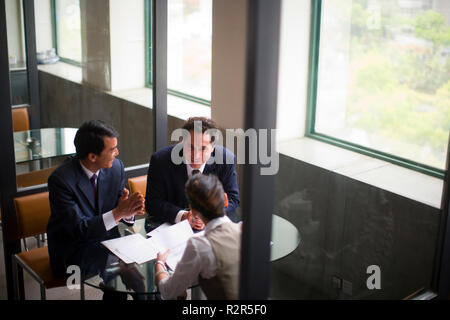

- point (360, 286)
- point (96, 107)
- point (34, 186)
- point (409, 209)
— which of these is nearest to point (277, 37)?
point (409, 209)

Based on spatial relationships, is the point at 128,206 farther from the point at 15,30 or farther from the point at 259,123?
the point at 15,30

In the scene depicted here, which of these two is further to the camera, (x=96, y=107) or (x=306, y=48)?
(x=96, y=107)

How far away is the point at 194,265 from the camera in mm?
2053

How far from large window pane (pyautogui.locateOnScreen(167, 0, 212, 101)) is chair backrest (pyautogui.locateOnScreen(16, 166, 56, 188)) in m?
1.15

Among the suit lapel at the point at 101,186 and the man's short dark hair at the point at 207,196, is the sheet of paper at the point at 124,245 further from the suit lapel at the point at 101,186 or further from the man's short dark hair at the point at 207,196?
the man's short dark hair at the point at 207,196

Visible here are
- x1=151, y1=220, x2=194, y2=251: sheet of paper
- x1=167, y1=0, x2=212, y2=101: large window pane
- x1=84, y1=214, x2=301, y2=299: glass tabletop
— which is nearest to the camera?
x1=84, y1=214, x2=301, y2=299: glass tabletop

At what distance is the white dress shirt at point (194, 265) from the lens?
204cm

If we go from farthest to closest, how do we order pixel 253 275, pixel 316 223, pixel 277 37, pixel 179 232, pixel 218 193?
pixel 316 223, pixel 179 232, pixel 218 193, pixel 253 275, pixel 277 37

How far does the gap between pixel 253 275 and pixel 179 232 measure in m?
0.95

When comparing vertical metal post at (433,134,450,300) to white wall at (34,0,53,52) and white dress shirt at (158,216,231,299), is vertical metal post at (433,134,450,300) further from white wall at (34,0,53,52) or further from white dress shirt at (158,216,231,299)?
white wall at (34,0,53,52)

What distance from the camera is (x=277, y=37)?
1.55 metres

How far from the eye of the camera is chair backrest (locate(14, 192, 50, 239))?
9.70 ft

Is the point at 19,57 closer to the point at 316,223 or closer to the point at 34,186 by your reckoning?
the point at 34,186

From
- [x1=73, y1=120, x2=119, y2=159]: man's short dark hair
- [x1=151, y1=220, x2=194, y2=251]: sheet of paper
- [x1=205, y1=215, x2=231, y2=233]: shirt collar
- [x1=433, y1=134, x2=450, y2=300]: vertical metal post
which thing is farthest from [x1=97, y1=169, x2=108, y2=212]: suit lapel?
[x1=433, y1=134, x2=450, y2=300]: vertical metal post
